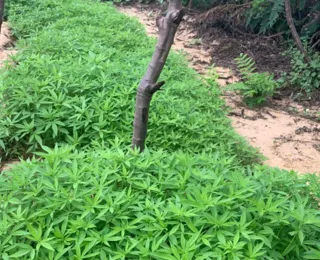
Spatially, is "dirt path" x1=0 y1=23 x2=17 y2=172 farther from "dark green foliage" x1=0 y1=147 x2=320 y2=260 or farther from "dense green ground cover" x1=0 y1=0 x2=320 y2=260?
"dark green foliage" x1=0 y1=147 x2=320 y2=260

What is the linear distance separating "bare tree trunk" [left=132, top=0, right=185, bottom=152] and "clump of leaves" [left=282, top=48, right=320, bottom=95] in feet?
14.4

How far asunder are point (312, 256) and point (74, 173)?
122 centimetres

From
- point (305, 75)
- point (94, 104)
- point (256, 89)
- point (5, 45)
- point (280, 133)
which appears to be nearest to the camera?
point (94, 104)

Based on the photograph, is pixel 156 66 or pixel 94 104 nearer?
pixel 156 66

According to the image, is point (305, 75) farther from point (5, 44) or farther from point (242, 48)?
point (5, 44)

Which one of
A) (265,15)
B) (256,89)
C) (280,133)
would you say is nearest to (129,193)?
(280,133)

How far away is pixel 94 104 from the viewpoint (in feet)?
12.4

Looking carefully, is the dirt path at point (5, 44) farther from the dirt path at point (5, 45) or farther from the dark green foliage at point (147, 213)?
the dark green foliage at point (147, 213)

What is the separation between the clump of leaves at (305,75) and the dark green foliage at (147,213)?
451 cm

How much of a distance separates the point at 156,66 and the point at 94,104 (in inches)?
46.1

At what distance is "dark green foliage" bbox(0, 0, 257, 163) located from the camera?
140 inches

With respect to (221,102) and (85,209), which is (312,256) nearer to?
(85,209)

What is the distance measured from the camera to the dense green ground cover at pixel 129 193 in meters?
2.00

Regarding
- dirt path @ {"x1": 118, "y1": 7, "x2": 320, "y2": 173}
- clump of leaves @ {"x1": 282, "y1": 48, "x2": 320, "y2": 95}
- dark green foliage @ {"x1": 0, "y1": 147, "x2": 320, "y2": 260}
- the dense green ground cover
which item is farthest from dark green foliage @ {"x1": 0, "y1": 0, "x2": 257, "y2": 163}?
clump of leaves @ {"x1": 282, "y1": 48, "x2": 320, "y2": 95}
